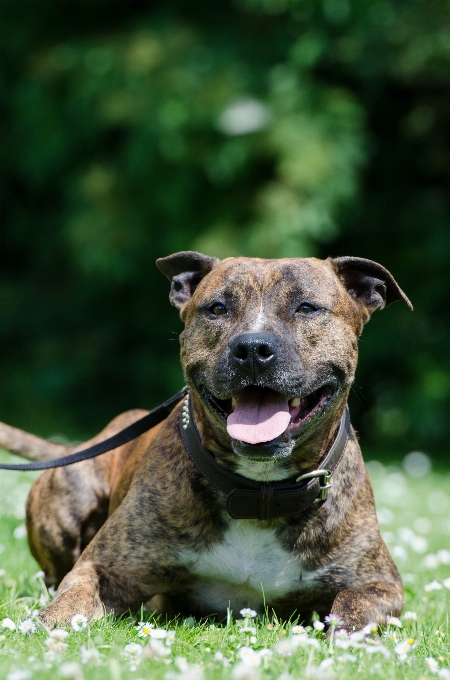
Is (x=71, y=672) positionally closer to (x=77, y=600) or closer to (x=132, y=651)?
(x=132, y=651)

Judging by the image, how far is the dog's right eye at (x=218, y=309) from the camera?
377cm

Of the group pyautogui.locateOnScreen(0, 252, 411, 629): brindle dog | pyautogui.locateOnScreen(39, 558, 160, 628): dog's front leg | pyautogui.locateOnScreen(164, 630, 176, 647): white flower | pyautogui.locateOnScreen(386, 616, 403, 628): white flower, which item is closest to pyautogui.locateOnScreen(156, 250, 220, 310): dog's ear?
pyautogui.locateOnScreen(0, 252, 411, 629): brindle dog

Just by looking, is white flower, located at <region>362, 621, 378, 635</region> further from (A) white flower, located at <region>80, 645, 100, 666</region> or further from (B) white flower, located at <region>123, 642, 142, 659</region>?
(A) white flower, located at <region>80, 645, 100, 666</region>

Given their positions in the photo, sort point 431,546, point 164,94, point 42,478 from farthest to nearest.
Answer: point 164,94 → point 431,546 → point 42,478

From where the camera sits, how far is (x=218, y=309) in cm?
379

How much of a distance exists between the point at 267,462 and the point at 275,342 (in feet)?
1.77

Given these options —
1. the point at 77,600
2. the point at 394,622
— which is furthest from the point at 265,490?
the point at 77,600

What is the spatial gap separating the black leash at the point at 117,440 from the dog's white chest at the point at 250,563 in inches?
31.3

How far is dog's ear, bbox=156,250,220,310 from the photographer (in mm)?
4184

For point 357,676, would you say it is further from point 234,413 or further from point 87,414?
point 87,414

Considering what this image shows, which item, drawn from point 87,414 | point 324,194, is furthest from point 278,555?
point 87,414

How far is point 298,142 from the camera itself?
11.6m

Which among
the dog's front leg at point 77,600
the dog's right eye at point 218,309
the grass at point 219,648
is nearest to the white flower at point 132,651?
the grass at point 219,648

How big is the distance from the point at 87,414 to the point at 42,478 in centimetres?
953
